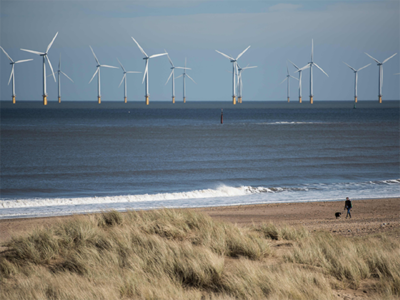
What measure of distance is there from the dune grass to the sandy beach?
9.81ft

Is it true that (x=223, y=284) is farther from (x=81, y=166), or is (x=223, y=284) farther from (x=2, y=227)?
(x=81, y=166)

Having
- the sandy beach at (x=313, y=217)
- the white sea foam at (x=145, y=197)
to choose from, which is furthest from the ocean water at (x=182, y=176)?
the sandy beach at (x=313, y=217)

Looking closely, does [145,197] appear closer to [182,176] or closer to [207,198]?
[207,198]

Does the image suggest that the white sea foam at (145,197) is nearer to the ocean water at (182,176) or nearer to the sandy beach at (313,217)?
the ocean water at (182,176)

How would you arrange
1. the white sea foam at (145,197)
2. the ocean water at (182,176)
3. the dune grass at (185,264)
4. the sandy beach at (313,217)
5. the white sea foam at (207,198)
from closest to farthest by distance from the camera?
the dune grass at (185,264) < the sandy beach at (313,217) < the white sea foam at (207,198) < the white sea foam at (145,197) < the ocean water at (182,176)

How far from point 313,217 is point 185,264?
10166mm

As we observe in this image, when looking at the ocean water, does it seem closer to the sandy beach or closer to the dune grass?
the sandy beach

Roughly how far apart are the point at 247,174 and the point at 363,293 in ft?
74.6

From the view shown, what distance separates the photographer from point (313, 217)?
665 inches

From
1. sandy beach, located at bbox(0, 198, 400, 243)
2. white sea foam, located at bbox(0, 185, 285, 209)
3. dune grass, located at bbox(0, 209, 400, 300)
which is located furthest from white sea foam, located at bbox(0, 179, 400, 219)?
dune grass, located at bbox(0, 209, 400, 300)

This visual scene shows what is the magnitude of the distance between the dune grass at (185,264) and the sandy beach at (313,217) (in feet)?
9.81

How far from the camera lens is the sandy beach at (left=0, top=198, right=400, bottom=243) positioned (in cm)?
1353

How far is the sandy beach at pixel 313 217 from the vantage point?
1353cm

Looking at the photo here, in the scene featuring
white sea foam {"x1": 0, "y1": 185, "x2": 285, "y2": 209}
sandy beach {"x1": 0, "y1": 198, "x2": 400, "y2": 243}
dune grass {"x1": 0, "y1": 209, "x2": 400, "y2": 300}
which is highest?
dune grass {"x1": 0, "y1": 209, "x2": 400, "y2": 300}
